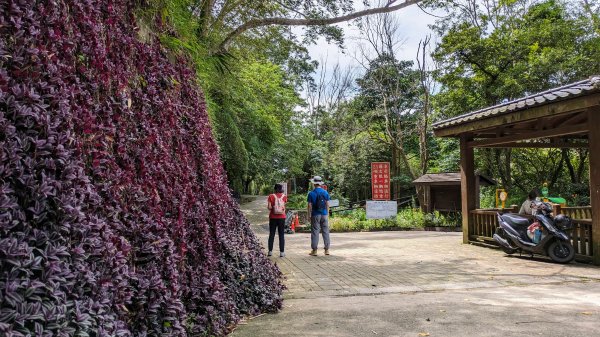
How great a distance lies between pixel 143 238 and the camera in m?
2.61

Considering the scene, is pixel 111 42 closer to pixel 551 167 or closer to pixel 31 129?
pixel 31 129

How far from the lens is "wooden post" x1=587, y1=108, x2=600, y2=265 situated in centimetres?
742

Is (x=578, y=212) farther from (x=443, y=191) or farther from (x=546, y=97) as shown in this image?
(x=443, y=191)

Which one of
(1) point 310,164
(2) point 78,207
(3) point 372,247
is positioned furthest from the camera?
(1) point 310,164

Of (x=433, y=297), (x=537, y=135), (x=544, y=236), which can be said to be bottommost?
(x=433, y=297)

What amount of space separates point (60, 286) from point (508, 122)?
8.77m

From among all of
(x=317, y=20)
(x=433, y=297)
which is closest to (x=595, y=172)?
(x=433, y=297)

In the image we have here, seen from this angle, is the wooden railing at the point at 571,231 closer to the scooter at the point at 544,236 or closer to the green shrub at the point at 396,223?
the scooter at the point at 544,236

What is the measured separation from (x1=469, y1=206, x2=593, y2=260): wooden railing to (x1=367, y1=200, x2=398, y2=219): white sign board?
5.65 metres

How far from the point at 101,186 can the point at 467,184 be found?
386 inches

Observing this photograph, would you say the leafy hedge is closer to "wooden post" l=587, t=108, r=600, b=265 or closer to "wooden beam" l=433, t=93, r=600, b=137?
"wooden beam" l=433, t=93, r=600, b=137

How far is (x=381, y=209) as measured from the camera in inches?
643

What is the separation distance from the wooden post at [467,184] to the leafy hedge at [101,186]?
810cm

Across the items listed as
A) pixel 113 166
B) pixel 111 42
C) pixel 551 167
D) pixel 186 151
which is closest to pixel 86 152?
pixel 113 166
